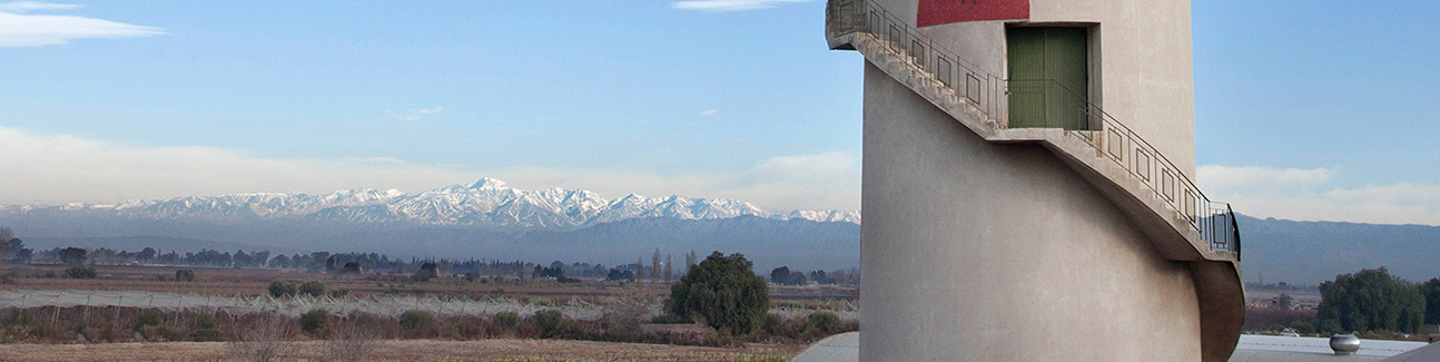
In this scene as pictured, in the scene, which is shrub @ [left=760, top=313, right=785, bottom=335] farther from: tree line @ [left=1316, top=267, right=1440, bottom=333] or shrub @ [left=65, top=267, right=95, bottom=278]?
shrub @ [left=65, top=267, right=95, bottom=278]

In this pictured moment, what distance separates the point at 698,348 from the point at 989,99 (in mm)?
48726

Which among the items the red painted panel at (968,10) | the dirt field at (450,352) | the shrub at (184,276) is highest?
the red painted panel at (968,10)

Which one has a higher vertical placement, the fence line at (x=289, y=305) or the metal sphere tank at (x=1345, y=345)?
the metal sphere tank at (x=1345, y=345)

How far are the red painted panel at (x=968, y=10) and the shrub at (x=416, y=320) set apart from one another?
59497mm

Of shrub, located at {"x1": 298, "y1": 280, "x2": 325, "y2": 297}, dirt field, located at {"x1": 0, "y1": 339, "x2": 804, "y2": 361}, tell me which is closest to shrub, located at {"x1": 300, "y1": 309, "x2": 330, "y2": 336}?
dirt field, located at {"x1": 0, "y1": 339, "x2": 804, "y2": 361}

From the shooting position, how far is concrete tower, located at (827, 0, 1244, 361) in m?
16.9

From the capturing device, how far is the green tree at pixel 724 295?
242 feet

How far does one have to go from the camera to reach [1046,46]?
17625 millimetres

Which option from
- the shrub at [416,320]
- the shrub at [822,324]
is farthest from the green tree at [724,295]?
the shrub at [416,320]

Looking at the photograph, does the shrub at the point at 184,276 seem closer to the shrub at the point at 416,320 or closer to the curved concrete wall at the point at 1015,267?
the shrub at the point at 416,320

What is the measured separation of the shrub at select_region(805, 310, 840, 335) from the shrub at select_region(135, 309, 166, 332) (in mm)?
40325

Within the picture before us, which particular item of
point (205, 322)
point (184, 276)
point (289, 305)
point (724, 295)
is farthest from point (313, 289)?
point (184, 276)

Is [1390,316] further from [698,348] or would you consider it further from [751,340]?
[698,348]

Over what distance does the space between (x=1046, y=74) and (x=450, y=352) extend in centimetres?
4649
